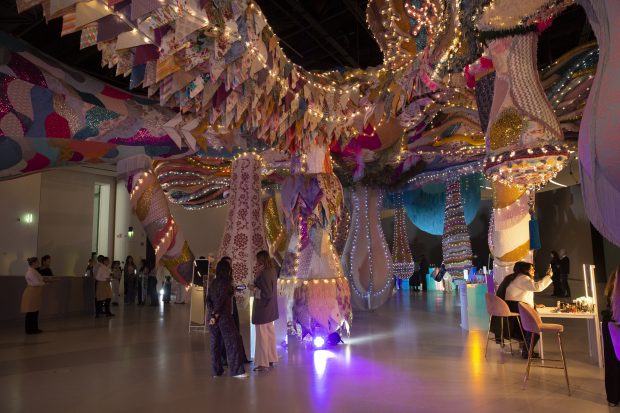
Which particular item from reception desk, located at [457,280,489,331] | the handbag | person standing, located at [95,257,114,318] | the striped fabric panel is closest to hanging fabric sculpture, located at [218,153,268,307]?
reception desk, located at [457,280,489,331]

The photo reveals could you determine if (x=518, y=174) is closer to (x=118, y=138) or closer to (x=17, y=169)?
(x=118, y=138)

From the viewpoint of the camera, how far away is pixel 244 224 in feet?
20.5

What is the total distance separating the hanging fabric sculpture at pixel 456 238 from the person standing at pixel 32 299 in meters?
7.29

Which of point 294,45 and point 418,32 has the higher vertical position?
point 294,45

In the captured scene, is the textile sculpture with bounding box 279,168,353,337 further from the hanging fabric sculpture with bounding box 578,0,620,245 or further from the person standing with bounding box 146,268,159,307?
the person standing with bounding box 146,268,159,307

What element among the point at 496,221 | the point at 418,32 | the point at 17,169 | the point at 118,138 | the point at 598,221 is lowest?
the point at 598,221

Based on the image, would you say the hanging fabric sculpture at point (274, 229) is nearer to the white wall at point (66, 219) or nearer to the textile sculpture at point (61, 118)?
the textile sculpture at point (61, 118)

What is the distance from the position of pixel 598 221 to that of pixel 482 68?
13.1ft

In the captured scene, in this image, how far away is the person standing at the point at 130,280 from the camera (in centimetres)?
1238

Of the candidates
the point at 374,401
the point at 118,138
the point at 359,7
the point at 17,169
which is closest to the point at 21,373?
the point at 17,169

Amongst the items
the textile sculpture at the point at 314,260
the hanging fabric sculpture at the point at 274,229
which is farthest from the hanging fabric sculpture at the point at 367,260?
the textile sculpture at the point at 314,260

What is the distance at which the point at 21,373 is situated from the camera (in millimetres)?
4871

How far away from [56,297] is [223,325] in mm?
7215

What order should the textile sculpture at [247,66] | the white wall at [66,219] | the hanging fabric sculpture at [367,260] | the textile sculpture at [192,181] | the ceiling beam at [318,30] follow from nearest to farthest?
the textile sculpture at [247,66] → the ceiling beam at [318,30] → the hanging fabric sculpture at [367,260] → the textile sculpture at [192,181] → the white wall at [66,219]
